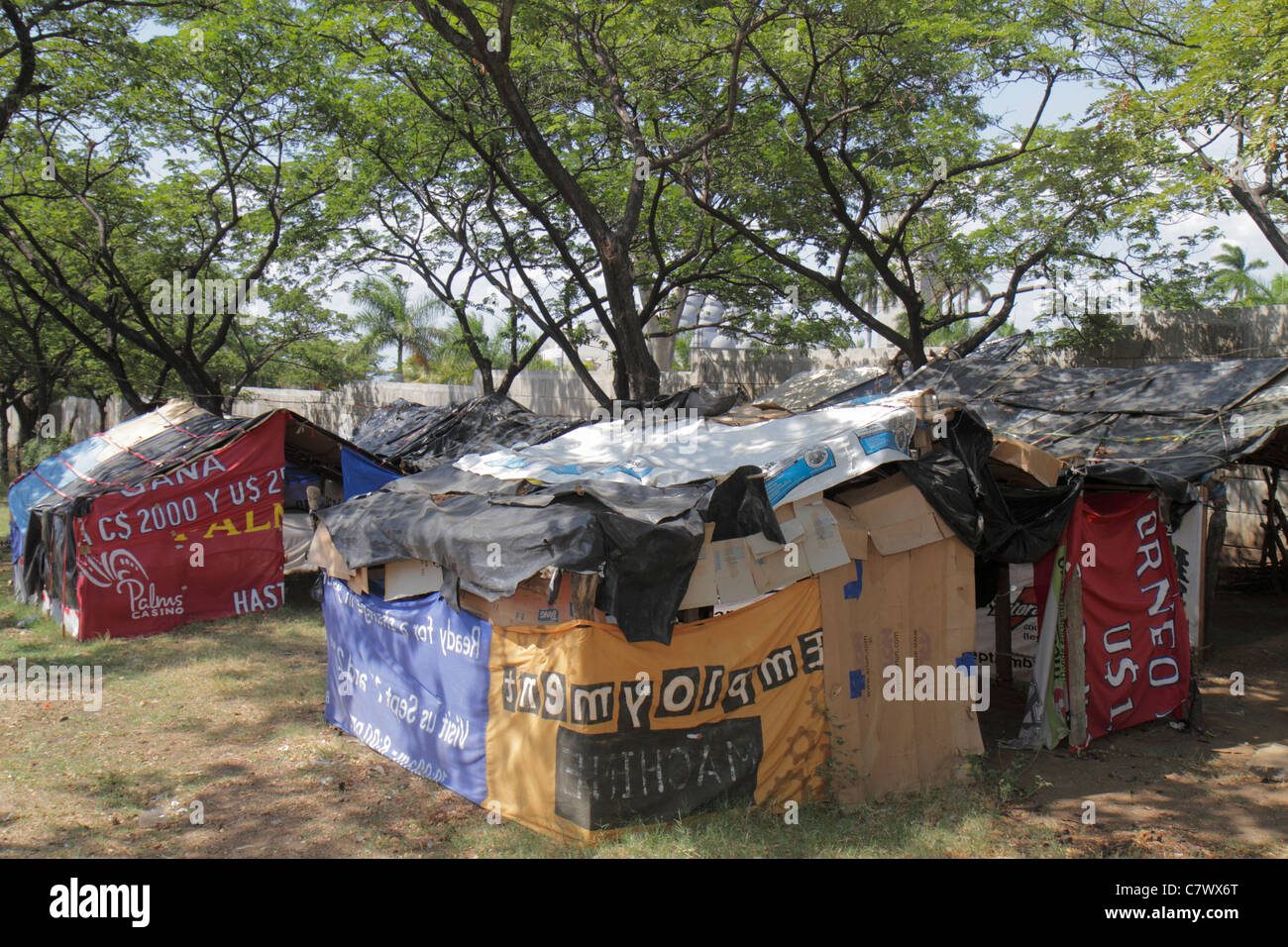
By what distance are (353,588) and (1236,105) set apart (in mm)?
10864

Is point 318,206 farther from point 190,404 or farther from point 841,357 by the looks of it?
point 841,357

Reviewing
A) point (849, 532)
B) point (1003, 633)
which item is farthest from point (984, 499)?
point (1003, 633)

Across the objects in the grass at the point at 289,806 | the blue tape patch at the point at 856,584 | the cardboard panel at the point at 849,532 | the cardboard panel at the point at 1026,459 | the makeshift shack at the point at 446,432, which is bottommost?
the grass at the point at 289,806

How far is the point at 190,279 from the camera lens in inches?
693

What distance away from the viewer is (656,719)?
6004 millimetres

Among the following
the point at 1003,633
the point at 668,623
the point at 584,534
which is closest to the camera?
the point at 584,534

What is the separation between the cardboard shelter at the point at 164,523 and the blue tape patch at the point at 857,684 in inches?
307

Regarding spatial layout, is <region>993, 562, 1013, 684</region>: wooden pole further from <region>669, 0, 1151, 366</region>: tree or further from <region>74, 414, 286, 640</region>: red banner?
<region>74, 414, 286, 640</region>: red banner

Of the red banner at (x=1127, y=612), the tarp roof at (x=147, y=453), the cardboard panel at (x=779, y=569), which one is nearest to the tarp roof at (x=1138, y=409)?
the red banner at (x=1127, y=612)

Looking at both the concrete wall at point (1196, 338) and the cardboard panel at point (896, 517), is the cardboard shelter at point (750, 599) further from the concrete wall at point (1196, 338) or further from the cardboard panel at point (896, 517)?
the concrete wall at point (1196, 338)

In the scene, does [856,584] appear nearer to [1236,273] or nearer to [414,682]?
[414,682]

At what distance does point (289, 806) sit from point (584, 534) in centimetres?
299

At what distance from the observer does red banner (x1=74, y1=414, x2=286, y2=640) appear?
Result: 1126 centimetres

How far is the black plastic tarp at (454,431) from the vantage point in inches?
593
